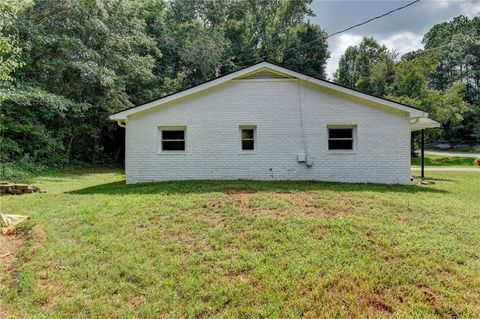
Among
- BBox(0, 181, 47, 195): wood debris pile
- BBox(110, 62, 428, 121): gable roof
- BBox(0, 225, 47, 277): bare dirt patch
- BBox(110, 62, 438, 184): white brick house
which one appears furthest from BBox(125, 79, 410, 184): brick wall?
BBox(0, 225, 47, 277): bare dirt patch

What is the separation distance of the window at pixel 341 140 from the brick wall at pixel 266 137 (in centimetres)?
26

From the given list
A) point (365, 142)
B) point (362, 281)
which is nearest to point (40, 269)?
point (362, 281)

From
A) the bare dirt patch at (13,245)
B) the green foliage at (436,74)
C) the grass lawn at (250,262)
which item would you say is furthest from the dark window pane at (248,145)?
the green foliage at (436,74)

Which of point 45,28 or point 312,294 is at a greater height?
point 45,28

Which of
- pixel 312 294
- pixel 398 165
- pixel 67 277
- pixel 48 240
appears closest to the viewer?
pixel 312 294

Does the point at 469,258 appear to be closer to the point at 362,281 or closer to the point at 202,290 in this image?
the point at 362,281

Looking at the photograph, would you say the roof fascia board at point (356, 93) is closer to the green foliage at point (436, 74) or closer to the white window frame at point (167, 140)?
the white window frame at point (167, 140)

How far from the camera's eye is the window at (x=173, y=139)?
1175 cm

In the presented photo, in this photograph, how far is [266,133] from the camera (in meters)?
11.5

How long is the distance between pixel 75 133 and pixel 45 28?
666cm

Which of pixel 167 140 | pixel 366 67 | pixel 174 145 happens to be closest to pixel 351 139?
pixel 174 145

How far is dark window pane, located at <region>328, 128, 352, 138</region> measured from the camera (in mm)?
11516

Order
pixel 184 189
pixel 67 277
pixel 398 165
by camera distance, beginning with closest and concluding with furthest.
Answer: pixel 67 277 < pixel 184 189 < pixel 398 165

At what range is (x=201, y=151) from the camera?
11.6m
